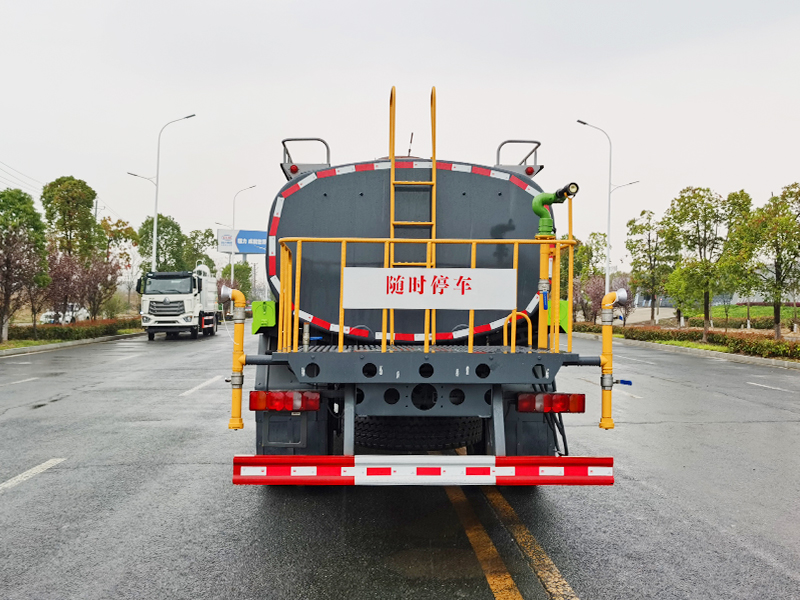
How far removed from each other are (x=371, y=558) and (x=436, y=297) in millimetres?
1670

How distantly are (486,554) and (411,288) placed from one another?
173 centimetres

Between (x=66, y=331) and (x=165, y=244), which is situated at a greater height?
(x=165, y=244)

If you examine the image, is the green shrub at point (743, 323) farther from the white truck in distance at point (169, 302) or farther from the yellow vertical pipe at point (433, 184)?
the yellow vertical pipe at point (433, 184)

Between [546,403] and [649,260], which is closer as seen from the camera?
[546,403]

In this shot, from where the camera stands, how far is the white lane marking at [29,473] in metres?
5.23

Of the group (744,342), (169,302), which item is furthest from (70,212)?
(744,342)

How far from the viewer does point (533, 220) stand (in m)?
4.91

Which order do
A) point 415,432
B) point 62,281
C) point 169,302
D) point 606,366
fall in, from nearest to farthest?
point 606,366
point 415,432
point 62,281
point 169,302

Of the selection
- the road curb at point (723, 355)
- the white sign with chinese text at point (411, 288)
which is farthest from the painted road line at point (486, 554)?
the road curb at point (723, 355)

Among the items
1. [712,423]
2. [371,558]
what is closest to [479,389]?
[371,558]

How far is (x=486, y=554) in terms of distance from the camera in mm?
3818

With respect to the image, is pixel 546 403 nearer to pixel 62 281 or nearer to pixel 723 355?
pixel 723 355

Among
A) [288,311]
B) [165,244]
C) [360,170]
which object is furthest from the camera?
[165,244]

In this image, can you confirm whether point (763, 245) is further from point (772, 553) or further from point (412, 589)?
point (412, 589)
